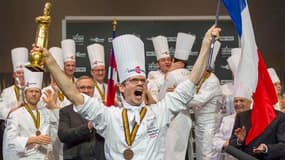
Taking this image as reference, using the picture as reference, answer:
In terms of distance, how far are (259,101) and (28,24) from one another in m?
5.88

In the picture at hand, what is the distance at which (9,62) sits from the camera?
1021 centimetres

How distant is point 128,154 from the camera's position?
165 inches

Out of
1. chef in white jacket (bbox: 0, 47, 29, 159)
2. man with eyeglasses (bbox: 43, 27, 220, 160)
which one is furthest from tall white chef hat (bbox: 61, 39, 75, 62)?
man with eyeglasses (bbox: 43, 27, 220, 160)

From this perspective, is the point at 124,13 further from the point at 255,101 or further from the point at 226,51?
the point at 255,101

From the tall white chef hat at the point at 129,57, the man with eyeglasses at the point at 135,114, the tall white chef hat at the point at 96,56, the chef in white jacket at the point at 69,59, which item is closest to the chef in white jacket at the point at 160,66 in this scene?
the tall white chef hat at the point at 96,56

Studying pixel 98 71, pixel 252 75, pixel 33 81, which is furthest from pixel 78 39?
pixel 252 75

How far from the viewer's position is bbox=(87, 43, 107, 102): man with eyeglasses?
23.8 ft

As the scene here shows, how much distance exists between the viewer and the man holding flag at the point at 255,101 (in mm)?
4828

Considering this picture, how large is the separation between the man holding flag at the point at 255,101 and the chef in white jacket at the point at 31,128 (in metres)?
2.16

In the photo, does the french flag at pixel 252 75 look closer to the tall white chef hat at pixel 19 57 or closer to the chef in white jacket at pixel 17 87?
the chef in white jacket at pixel 17 87

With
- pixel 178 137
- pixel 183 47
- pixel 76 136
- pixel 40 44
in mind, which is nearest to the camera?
pixel 40 44

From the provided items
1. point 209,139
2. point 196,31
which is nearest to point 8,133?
point 209,139

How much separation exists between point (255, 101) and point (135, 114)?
117cm

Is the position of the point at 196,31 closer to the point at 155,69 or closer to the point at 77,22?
the point at 155,69
